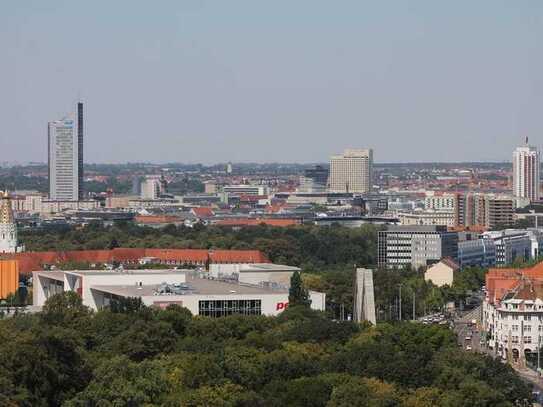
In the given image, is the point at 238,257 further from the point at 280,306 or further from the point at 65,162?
the point at 65,162

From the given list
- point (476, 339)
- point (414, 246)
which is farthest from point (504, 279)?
point (414, 246)

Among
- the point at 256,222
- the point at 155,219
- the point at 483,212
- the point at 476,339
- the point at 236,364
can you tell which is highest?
the point at 483,212

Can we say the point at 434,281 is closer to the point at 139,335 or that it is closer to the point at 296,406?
the point at 139,335

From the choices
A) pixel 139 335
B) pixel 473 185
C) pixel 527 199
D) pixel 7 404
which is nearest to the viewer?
pixel 7 404

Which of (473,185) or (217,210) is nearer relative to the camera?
(217,210)

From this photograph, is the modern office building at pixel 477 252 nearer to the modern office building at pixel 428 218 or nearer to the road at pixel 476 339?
the road at pixel 476 339

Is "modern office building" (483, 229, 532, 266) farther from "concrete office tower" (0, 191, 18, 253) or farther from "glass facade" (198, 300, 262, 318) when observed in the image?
"glass facade" (198, 300, 262, 318)

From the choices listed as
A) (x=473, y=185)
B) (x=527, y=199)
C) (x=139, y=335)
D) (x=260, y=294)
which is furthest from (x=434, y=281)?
(x=473, y=185)
